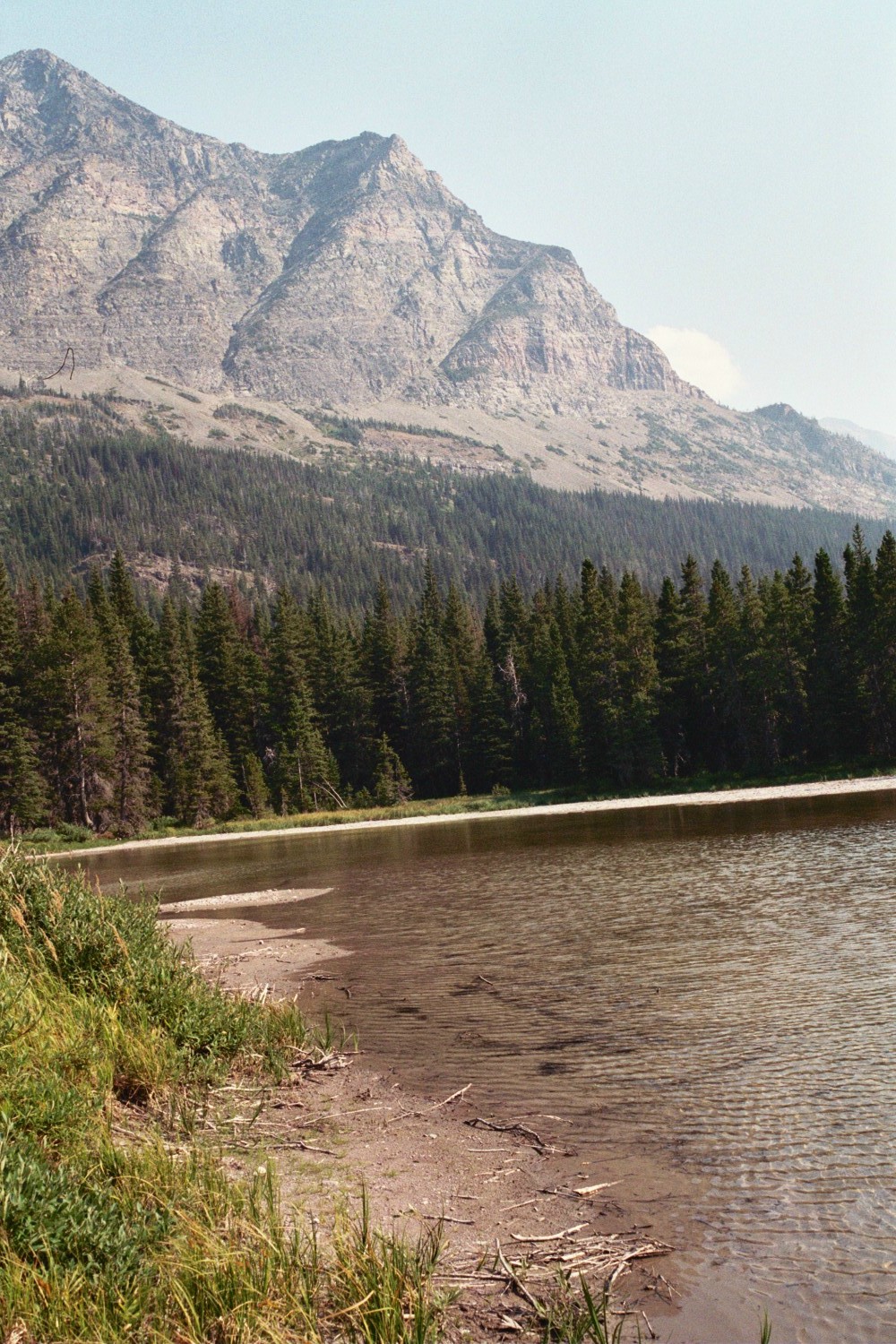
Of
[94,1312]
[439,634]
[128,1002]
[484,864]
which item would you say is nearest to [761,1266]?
[94,1312]

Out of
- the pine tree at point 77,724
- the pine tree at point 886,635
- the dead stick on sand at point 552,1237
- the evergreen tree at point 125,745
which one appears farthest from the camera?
the evergreen tree at point 125,745

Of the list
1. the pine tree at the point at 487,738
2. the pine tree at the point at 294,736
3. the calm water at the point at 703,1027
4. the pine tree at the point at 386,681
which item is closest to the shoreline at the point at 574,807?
the pine tree at the point at 294,736

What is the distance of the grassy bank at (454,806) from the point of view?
64.4 m

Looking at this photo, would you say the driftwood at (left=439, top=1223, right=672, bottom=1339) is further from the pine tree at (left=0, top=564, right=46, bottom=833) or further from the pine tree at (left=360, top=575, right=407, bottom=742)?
the pine tree at (left=360, top=575, right=407, bottom=742)

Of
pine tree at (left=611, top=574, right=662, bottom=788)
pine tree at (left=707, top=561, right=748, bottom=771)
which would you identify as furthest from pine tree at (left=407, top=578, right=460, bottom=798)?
pine tree at (left=707, top=561, right=748, bottom=771)

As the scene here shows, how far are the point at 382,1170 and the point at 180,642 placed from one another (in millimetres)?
82120

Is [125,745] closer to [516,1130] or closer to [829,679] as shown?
[829,679]

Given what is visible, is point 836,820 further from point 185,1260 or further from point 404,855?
point 185,1260

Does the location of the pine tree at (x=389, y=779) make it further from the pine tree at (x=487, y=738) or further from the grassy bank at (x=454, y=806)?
the pine tree at (x=487, y=738)

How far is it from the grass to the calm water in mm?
2086

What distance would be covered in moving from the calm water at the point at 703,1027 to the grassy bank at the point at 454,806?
119 feet

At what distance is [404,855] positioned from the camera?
42000mm

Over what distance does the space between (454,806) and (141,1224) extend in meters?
71.6

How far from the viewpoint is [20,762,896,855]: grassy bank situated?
64.4m
